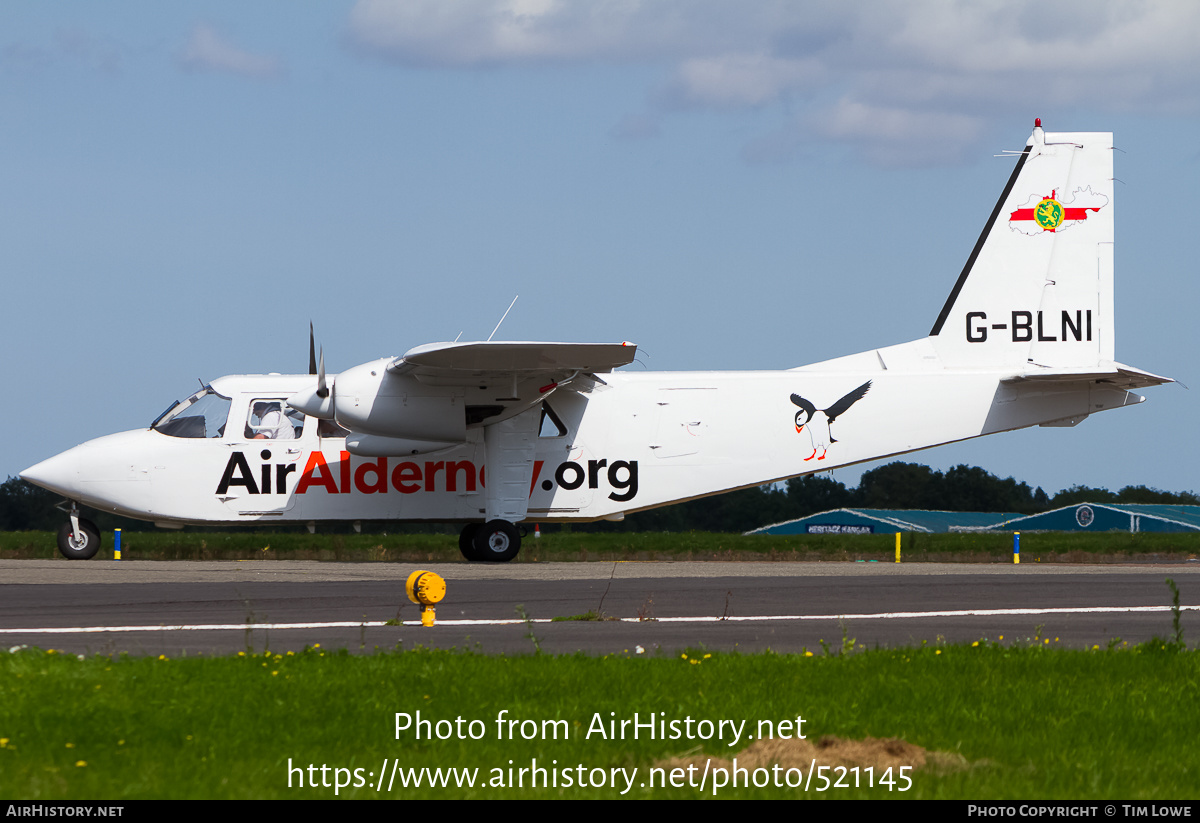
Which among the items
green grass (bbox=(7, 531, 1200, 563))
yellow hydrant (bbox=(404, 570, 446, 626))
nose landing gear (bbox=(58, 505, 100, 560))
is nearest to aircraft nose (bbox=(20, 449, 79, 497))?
nose landing gear (bbox=(58, 505, 100, 560))

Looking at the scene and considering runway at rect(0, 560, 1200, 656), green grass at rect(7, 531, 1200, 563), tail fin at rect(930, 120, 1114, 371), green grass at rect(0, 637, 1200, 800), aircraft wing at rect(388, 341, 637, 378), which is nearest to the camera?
green grass at rect(0, 637, 1200, 800)

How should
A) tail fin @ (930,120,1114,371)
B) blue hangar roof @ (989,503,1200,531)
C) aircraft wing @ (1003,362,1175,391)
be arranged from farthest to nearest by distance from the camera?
blue hangar roof @ (989,503,1200,531), tail fin @ (930,120,1114,371), aircraft wing @ (1003,362,1175,391)

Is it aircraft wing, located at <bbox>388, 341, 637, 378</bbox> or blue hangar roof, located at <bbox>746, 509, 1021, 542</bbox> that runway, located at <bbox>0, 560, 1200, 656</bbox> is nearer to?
aircraft wing, located at <bbox>388, 341, 637, 378</bbox>

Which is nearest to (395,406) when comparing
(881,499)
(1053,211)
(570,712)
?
(1053,211)

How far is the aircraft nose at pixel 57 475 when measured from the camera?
68.4 feet

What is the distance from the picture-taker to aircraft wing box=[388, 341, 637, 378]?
18781 millimetres

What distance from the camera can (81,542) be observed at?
21484 millimetres

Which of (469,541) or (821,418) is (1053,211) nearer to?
(821,418)

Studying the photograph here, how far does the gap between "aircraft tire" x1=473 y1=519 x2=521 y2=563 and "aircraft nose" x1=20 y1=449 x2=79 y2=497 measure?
6951mm

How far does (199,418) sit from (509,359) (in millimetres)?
5975

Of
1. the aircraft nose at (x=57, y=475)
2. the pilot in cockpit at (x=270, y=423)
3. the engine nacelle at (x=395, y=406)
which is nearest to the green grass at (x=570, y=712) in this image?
the engine nacelle at (x=395, y=406)

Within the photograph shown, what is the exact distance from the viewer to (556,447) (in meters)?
21.4

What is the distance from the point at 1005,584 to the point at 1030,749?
33.3 ft

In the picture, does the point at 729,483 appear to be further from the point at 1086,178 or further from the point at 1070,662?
the point at 1070,662
